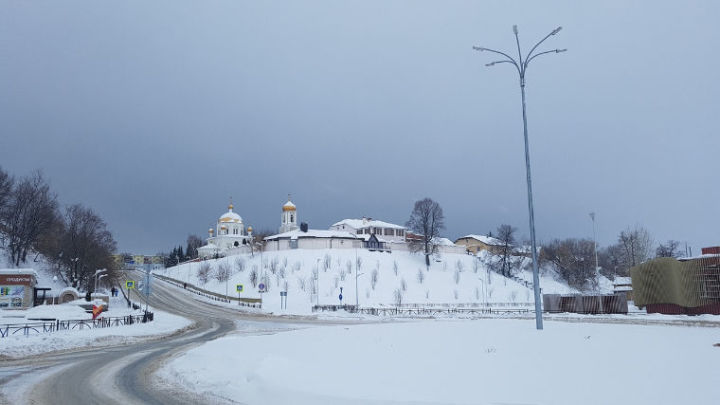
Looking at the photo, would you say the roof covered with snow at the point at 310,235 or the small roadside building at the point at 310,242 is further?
the roof covered with snow at the point at 310,235

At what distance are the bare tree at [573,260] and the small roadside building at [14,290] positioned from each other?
111 metres

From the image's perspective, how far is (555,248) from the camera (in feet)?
463

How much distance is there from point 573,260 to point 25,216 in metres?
119

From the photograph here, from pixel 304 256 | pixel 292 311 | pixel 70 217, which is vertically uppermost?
pixel 70 217

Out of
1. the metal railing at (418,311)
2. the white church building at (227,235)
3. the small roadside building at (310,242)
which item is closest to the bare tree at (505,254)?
the small roadside building at (310,242)

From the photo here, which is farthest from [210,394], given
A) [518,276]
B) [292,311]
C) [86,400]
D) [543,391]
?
[518,276]

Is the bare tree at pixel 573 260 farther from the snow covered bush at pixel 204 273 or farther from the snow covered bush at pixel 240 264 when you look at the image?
the snow covered bush at pixel 204 273

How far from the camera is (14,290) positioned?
169 feet

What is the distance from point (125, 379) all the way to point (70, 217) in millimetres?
84941

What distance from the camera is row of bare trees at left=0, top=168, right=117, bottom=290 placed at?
7350 cm

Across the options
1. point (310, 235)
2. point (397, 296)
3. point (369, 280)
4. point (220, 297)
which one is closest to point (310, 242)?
point (310, 235)

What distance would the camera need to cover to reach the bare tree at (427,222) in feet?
345

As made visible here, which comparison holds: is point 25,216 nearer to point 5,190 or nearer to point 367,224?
point 5,190

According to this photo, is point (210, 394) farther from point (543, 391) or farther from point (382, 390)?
point (543, 391)
